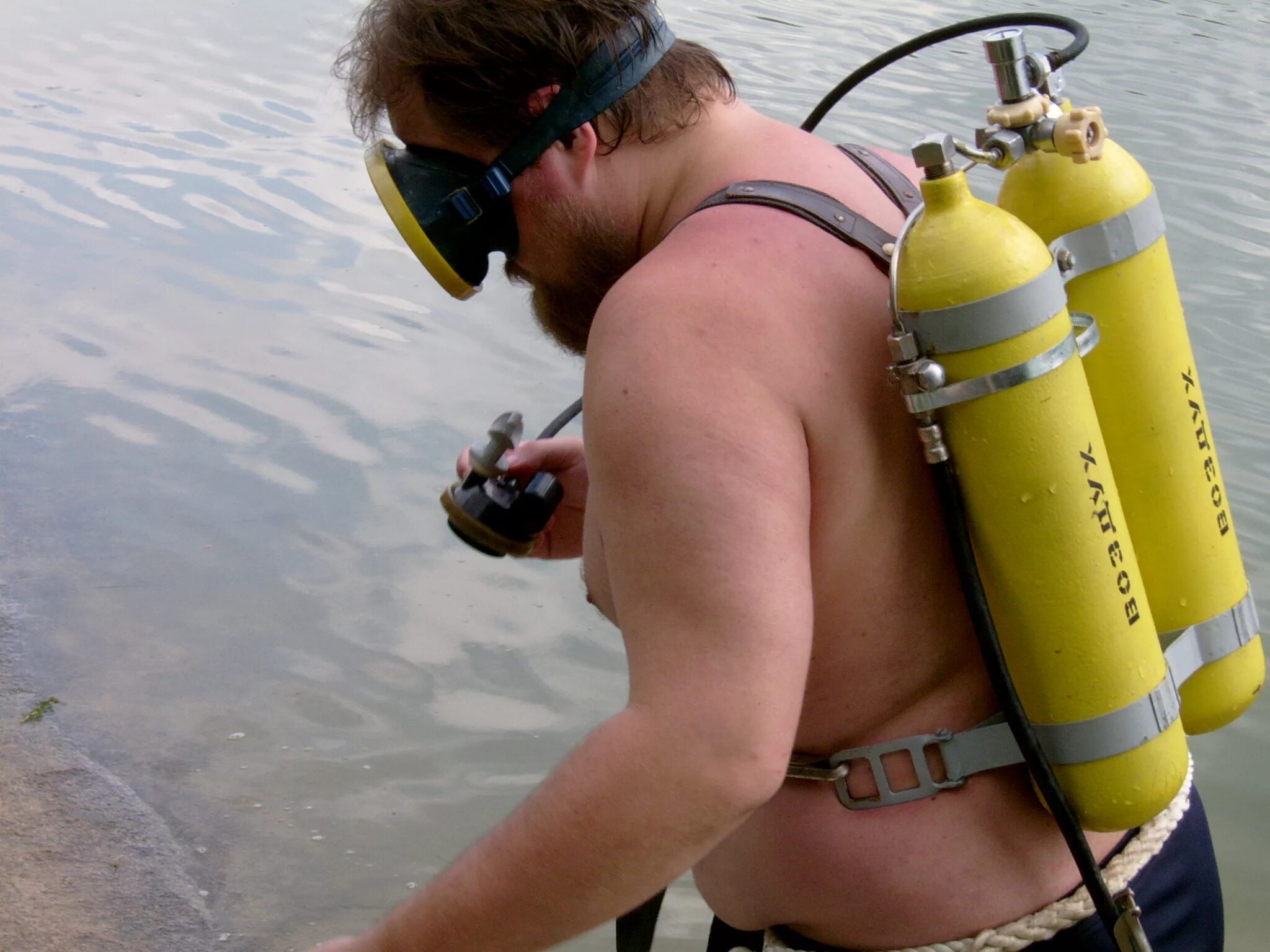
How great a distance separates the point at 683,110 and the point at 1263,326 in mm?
4400

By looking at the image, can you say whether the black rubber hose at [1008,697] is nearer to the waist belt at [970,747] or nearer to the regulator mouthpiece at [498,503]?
the waist belt at [970,747]

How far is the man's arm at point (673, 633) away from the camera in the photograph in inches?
47.9

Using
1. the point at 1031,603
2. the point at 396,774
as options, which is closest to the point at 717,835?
the point at 1031,603

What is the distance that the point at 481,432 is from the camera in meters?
5.16

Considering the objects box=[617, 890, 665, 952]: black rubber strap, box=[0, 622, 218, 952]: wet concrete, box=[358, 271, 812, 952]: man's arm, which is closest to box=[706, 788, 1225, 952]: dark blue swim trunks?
box=[617, 890, 665, 952]: black rubber strap

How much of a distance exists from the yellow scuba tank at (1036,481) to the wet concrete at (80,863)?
2.33m

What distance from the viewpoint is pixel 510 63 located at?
5.44 ft

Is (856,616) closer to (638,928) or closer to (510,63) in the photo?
(638,928)

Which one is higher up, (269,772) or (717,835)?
(717,835)

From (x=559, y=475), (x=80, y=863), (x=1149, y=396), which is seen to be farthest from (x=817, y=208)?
(x=80, y=863)

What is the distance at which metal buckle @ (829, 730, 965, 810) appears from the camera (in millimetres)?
1528

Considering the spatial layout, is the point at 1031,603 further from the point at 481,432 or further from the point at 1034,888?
Result: the point at 481,432

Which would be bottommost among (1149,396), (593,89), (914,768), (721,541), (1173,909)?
(1173,909)

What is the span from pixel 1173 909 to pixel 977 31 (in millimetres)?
1179
